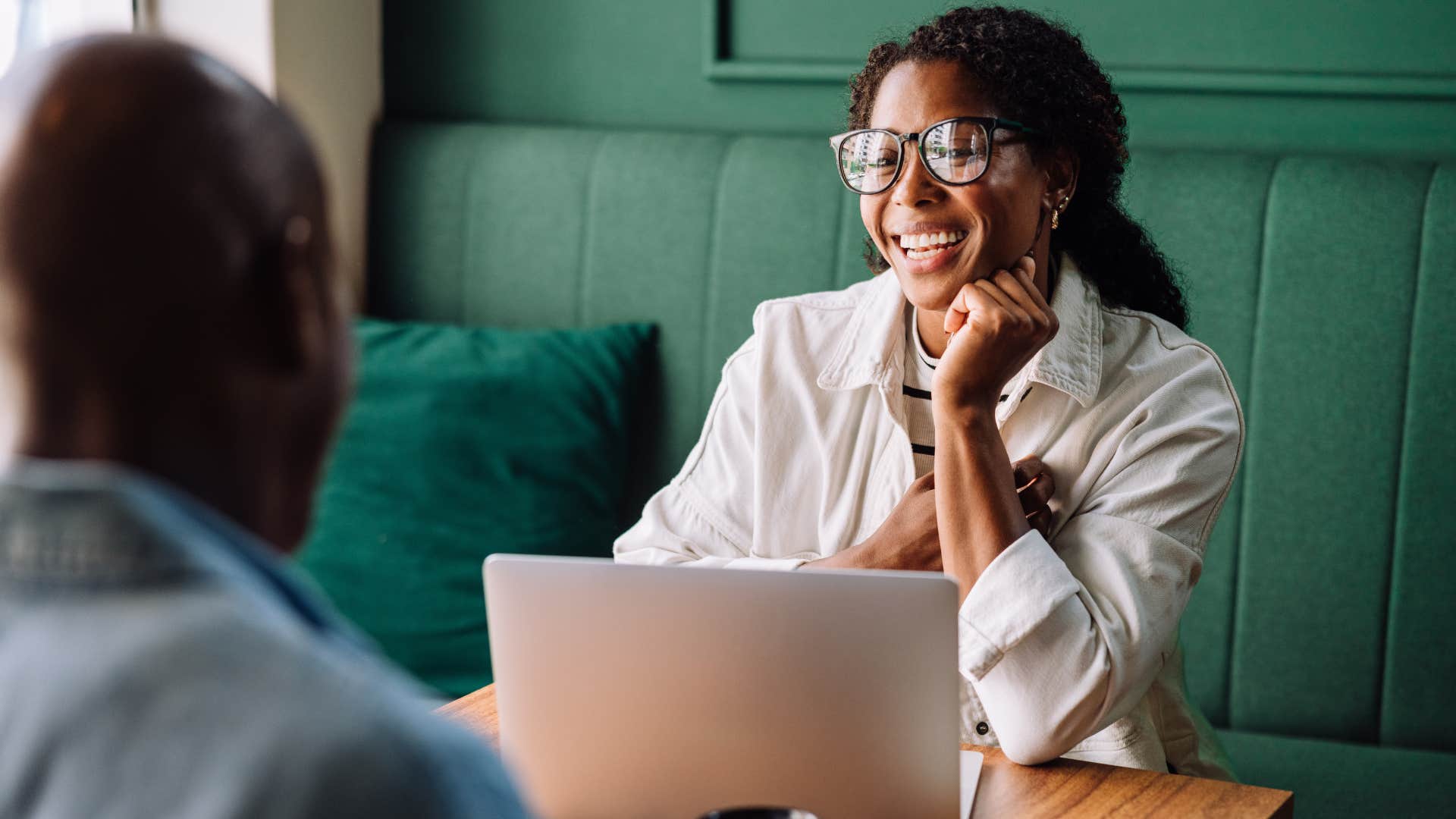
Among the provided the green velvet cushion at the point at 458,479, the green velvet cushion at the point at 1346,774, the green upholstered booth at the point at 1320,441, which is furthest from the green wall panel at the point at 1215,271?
the green velvet cushion at the point at 458,479

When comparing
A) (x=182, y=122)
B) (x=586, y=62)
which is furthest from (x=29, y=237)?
(x=586, y=62)

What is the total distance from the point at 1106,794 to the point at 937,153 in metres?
0.71

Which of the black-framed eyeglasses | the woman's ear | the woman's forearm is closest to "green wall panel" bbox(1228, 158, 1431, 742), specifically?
the woman's ear

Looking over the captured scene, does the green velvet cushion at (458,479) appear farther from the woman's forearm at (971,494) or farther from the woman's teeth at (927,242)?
the woman's forearm at (971,494)

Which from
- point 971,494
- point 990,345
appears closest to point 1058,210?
point 990,345

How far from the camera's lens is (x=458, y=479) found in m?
2.28

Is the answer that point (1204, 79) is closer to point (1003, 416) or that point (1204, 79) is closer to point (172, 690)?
point (1003, 416)

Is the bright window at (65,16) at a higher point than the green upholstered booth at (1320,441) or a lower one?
higher

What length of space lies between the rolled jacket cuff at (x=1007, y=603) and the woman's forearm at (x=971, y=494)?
35 millimetres

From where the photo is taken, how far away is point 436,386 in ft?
7.57

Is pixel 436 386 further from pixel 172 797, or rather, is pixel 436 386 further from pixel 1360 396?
pixel 172 797

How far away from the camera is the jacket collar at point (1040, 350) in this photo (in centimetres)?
154

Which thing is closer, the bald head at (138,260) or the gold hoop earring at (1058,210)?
the bald head at (138,260)

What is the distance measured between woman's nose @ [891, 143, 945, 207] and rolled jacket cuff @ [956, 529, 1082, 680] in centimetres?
44
